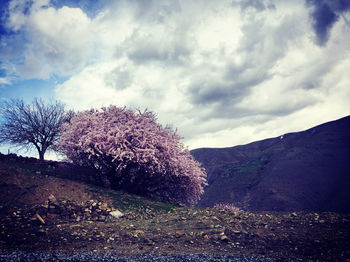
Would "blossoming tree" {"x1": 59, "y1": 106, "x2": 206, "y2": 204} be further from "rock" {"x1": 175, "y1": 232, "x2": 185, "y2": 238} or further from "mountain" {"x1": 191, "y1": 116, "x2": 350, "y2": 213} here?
"mountain" {"x1": 191, "y1": 116, "x2": 350, "y2": 213}

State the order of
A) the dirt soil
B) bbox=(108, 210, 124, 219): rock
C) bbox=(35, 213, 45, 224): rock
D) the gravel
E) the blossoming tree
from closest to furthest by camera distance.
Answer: the gravel, the dirt soil, bbox=(35, 213, 45, 224): rock, bbox=(108, 210, 124, 219): rock, the blossoming tree

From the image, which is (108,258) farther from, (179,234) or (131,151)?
(131,151)

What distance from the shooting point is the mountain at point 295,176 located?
16.8 meters

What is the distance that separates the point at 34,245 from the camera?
19.0 feet

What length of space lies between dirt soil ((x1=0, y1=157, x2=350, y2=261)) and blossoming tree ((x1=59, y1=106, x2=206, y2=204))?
380 centimetres

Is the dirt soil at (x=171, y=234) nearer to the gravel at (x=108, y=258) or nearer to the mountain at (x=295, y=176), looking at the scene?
the gravel at (x=108, y=258)

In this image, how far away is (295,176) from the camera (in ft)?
67.1

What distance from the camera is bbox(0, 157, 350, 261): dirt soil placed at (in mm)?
5590

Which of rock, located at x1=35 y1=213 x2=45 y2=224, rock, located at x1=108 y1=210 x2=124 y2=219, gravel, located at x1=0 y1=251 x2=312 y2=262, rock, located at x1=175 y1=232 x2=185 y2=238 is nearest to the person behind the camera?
gravel, located at x1=0 y1=251 x2=312 y2=262

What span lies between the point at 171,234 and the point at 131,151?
703 cm

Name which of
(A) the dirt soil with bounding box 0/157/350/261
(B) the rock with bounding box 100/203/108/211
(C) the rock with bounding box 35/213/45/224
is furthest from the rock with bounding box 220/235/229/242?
(C) the rock with bounding box 35/213/45/224

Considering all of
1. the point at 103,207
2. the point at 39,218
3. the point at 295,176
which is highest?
the point at 39,218

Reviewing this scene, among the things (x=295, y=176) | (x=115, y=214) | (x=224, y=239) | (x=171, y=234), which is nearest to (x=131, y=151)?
(x=115, y=214)

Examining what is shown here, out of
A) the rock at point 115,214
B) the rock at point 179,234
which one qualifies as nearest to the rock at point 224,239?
the rock at point 179,234
